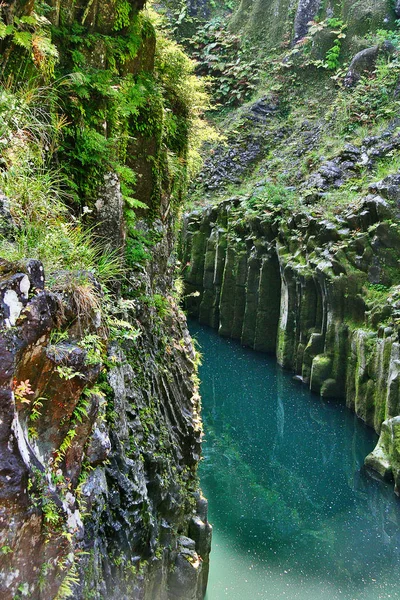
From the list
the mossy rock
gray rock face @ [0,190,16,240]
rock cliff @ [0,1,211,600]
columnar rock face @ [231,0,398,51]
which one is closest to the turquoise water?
the mossy rock

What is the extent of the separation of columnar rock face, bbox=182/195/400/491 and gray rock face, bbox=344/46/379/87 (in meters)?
8.67

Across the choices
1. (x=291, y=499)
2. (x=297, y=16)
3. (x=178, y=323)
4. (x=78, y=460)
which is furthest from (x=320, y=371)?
(x=297, y=16)

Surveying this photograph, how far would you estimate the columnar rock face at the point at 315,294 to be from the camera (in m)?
16.0

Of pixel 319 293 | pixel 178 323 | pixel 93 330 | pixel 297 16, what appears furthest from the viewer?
pixel 297 16

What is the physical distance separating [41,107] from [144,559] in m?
4.42

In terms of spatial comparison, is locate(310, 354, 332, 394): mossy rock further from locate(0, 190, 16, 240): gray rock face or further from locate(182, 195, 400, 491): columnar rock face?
locate(0, 190, 16, 240): gray rock face

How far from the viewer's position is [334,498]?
516 inches

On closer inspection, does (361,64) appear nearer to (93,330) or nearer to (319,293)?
(319,293)

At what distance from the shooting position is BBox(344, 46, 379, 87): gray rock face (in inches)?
1044

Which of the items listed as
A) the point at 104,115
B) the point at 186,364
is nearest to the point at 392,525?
the point at 186,364

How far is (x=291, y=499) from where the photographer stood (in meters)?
13.0

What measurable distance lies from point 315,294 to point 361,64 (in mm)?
13760

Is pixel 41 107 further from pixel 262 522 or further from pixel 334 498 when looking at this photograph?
pixel 334 498

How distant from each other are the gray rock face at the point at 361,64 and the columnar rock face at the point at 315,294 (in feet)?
28.4
